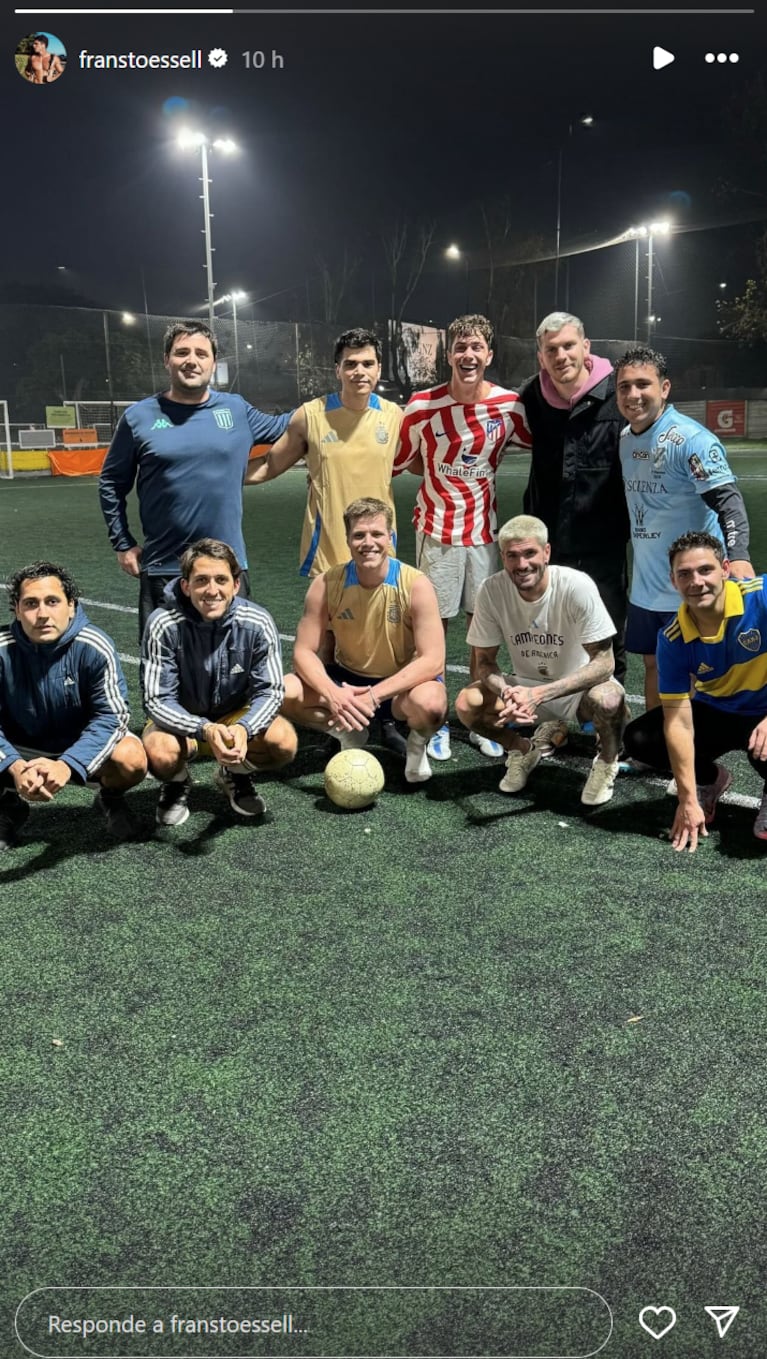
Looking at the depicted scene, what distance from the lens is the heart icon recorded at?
1901 mm

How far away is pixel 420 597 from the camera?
15.5 ft

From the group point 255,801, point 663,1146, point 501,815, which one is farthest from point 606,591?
point 663,1146

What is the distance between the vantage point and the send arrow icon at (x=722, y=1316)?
75.1 inches

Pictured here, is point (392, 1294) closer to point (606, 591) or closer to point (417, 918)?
point (417, 918)

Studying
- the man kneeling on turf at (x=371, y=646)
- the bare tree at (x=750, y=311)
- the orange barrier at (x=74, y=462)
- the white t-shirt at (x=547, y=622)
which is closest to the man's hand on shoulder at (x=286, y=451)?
the man kneeling on turf at (x=371, y=646)

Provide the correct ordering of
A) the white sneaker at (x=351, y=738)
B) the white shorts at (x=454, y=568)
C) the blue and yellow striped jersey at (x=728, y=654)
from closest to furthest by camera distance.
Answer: the blue and yellow striped jersey at (x=728, y=654) < the white sneaker at (x=351, y=738) < the white shorts at (x=454, y=568)

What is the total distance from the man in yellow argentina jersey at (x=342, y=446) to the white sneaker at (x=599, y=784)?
62.7 inches

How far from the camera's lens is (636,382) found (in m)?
4.50

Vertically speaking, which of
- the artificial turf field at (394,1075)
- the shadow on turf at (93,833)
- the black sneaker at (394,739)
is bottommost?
the artificial turf field at (394,1075)

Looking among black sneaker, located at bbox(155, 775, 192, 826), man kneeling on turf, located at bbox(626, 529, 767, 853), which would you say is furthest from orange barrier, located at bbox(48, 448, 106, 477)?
man kneeling on turf, located at bbox(626, 529, 767, 853)

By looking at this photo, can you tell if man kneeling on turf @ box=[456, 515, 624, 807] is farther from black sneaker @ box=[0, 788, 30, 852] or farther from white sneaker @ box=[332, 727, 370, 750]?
black sneaker @ box=[0, 788, 30, 852]

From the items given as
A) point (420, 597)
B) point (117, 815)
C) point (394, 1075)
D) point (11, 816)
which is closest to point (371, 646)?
point (420, 597)

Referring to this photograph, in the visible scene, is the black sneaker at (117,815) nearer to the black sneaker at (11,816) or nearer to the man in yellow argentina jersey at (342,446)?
the black sneaker at (11,816)

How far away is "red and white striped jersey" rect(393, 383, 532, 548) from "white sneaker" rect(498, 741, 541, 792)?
112 centimetres
